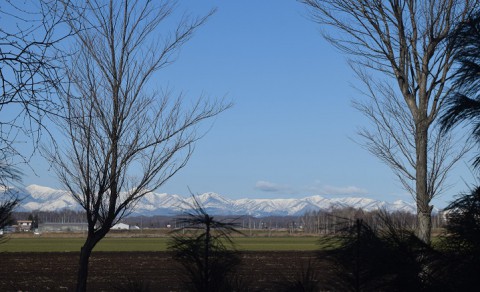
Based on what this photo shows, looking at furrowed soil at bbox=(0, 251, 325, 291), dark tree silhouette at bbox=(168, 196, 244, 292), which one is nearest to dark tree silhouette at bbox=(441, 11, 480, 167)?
dark tree silhouette at bbox=(168, 196, 244, 292)

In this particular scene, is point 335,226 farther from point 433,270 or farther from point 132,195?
point 132,195

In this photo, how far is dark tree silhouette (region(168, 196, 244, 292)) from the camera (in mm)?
4176

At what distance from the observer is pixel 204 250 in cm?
427

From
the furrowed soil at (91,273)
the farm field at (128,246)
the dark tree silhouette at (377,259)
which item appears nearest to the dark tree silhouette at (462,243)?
the dark tree silhouette at (377,259)

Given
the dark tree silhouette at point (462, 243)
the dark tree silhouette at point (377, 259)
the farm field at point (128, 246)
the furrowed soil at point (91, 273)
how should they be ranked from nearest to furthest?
the dark tree silhouette at point (462, 243) < the dark tree silhouette at point (377, 259) < the furrowed soil at point (91, 273) < the farm field at point (128, 246)

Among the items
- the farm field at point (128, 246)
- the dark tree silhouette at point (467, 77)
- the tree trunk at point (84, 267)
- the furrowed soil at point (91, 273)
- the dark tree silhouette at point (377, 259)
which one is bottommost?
the furrowed soil at point (91, 273)

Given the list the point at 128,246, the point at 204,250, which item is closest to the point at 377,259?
the point at 204,250

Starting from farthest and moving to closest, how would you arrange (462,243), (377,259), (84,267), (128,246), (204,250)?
(128,246) < (84,267) < (204,250) < (377,259) < (462,243)

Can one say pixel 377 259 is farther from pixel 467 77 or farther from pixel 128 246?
pixel 128 246

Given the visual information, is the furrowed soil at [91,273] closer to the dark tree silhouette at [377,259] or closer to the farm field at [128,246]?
the farm field at [128,246]

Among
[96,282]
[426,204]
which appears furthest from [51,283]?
[426,204]

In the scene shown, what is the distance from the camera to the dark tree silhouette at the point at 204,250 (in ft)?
13.7

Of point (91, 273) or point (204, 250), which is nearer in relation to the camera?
point (204, 250)

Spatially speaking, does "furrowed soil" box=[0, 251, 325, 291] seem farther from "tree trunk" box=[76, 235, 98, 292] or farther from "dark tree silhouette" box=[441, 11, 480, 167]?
"dark tree silhouette" box=[441, 11, 480, 167]
